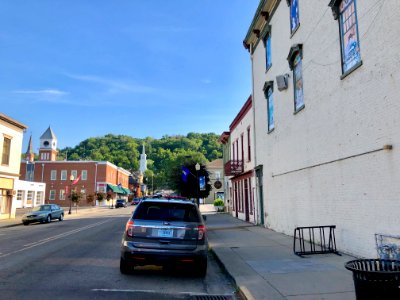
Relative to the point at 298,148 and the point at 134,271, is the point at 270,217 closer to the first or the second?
the point at 298,148

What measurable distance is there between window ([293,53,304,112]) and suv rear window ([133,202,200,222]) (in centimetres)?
736

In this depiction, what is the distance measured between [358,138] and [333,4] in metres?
4.14

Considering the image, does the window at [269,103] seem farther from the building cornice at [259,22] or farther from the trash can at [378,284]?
the trash can at [378,284]

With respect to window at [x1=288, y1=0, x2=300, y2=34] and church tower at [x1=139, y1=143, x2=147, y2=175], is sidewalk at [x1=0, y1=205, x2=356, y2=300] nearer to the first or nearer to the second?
window at [x1=288, y1=0, x2=300, y2=34]

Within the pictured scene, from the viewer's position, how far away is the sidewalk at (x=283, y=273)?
614 centimetres

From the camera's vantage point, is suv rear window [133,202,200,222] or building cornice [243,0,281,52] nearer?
suv rear window [133,202,200,222]

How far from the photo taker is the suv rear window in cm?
782

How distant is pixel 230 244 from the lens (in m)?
13.0

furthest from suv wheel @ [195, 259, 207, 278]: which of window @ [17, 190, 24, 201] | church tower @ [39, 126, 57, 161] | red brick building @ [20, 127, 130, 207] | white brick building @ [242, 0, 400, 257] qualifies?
church tower @ [39, 126, 57, 161]

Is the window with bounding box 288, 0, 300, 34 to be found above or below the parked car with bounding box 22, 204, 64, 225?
above

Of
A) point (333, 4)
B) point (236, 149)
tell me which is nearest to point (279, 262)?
point (333, 4)

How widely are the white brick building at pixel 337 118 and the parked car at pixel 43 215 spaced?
16768mm

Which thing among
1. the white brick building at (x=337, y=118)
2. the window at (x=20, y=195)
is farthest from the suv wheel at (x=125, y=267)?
the window at (x=20, y=195)

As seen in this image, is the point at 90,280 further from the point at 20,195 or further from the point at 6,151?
the point at 20,195
